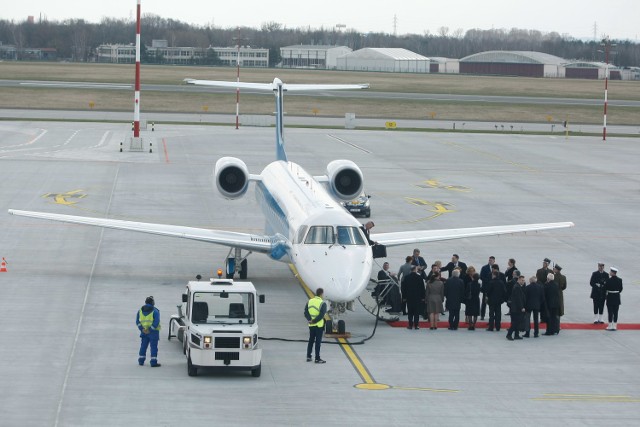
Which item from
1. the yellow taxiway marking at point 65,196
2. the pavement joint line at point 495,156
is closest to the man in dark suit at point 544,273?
the yellow taxiway marking at point 65,196

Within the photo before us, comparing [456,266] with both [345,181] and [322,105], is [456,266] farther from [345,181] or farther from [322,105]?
[322,105]

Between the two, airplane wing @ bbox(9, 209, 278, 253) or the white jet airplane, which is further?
airplane wing @ bbox(9, 209, 278, 253)

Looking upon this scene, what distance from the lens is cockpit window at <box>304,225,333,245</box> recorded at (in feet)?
82.0

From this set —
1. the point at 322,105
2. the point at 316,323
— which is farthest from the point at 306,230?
the point at 322,105

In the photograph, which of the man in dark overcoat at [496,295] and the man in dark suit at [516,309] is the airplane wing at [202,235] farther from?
the man in dark suit at [516,309]

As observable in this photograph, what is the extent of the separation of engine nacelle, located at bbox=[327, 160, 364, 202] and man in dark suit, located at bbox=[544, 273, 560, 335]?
9.47 meters

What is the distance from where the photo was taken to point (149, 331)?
2114 cm

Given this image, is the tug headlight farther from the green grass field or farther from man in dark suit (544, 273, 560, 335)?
the green grass field

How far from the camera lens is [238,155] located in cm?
6475

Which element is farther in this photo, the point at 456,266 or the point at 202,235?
the point at 202,235

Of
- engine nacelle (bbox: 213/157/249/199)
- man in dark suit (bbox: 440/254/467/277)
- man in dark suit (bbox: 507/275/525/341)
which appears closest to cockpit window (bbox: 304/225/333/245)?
man in dark suit (bbox: 440/254/467/277)

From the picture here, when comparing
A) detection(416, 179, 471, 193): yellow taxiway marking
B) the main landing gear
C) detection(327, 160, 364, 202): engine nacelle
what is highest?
detection(327, 160, 364, 202): engine nacelle

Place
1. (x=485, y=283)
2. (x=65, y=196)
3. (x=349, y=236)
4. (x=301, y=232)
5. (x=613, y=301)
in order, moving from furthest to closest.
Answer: (x=65, y=196)
(x=485, y=283)
(x=613, y=301)
(x=301, y=232)
(x=349, y=236)

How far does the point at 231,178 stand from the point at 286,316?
7.65 metres
